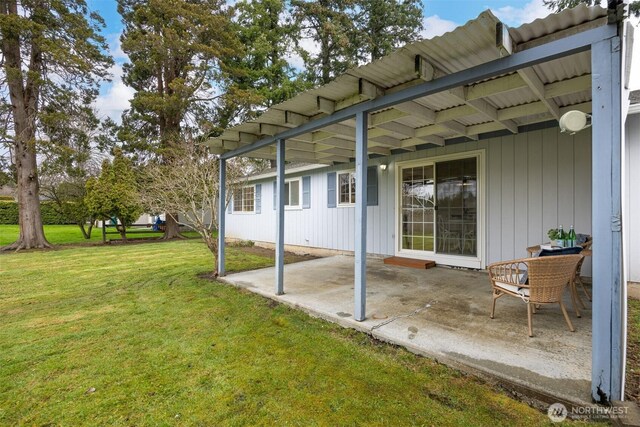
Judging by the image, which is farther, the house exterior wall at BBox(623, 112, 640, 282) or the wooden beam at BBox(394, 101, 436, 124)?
the house exterior wall at BBox(623, 112, 640, 282)

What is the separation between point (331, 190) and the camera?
27.0 feet

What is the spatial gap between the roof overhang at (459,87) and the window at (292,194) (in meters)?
4.00

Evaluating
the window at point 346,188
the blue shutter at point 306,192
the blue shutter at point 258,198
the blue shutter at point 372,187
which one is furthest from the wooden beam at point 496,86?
the blue shutter at point 258,198

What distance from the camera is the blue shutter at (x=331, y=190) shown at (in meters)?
8.15

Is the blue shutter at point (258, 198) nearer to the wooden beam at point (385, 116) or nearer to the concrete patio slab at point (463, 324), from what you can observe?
the concrete patio slab at point (463, 324)

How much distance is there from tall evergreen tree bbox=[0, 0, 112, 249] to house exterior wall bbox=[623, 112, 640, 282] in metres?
13.7

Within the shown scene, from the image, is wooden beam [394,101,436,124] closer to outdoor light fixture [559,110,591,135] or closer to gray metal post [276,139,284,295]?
outdoor light fixture [559,110,591,135]

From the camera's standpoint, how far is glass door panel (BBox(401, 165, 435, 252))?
6129 millimetres

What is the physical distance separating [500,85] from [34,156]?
553 inches

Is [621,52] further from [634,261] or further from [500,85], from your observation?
[634,261]

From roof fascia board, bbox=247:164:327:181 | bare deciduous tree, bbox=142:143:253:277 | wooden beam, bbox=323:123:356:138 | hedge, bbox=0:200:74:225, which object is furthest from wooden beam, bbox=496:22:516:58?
hedge, bbox=0:200:74:225

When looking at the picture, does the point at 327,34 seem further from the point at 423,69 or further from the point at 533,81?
the point at 423,69

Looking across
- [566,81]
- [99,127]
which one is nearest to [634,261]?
[566,81]

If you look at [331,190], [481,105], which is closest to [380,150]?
[331,190]
